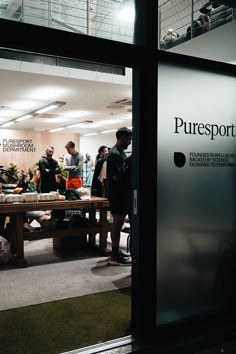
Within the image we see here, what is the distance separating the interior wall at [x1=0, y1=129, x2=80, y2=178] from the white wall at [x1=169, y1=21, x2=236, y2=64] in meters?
9.67

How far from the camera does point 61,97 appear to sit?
8461 mm

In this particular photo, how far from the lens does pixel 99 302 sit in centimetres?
348

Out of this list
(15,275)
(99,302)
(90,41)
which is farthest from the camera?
(15,275)

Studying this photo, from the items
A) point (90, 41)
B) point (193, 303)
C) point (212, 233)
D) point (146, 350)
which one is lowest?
point (146, 350)

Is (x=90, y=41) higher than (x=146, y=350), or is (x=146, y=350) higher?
(x=90, y=41)

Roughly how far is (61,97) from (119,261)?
4963mm

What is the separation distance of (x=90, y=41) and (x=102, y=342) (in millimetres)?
2222

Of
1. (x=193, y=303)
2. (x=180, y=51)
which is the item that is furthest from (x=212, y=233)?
(x=180, y=51)

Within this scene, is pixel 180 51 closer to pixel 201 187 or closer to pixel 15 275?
pixel 201 187

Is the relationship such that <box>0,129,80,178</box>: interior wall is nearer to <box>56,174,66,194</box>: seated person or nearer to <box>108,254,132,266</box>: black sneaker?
<box>56,174,66,194</box>: seated person

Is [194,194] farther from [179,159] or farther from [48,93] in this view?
[48,93]

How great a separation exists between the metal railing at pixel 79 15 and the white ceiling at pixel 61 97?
3939 mm

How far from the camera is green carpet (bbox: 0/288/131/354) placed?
266 cm

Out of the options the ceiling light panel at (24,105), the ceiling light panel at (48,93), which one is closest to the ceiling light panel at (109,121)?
the ceiling light panel at (24,105)
